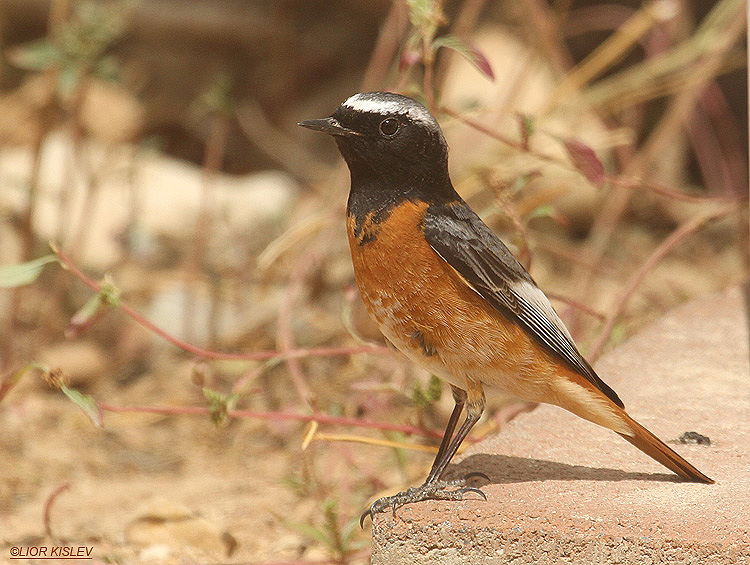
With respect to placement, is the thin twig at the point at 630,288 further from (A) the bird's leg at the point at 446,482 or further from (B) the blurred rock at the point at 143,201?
(B) the blurred rock at the point at 143,201

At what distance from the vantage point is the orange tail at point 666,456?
2.58m

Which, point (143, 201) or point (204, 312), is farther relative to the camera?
point (143, 201)

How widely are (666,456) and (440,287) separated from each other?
745 mm

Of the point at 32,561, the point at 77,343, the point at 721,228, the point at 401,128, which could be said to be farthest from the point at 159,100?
the point at 401,128

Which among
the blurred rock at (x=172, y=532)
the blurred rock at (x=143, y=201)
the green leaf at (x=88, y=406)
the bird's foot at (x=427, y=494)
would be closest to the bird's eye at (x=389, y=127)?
the bird's foot at (x=427, y=494)

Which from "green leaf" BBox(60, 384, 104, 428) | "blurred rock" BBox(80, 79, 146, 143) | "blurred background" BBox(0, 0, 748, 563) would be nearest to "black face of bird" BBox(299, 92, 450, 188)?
"blurred background" BBox(0, 0, 748, 563)

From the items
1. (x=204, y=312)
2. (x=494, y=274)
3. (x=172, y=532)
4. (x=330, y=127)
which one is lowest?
(x=204, y=312)

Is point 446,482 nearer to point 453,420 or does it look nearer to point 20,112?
point 453,420

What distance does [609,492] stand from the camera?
2531 mm

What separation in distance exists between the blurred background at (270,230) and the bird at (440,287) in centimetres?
54

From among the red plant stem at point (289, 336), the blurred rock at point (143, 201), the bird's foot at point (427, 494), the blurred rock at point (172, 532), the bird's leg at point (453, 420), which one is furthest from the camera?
the blurred rock at point (143, 201)

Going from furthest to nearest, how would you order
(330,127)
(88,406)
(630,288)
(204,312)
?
(204,312), (630,288), (88,406), (330,127)

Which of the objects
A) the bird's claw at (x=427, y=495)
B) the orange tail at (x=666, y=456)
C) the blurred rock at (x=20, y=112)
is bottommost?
the blurred rock at (x=20, y=112)

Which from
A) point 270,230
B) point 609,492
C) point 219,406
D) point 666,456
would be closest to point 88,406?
point 219,406
